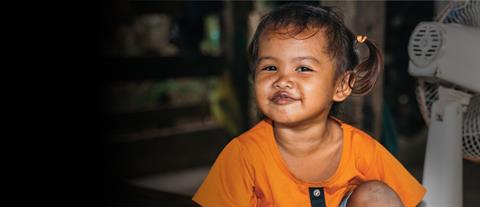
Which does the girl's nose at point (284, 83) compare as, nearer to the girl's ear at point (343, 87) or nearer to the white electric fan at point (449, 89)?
the girl's ear at point (343, 87)

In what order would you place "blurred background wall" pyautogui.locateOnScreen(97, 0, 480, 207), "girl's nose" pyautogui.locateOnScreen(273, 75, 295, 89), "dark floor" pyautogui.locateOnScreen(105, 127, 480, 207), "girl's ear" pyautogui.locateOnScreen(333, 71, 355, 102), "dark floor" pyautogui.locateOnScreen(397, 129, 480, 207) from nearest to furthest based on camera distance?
"girl's nose" pyautogui.locateOnScreen(273, 75, 295, 89)
"girl's ear" pyautogui.locateOnScreen(333, 71, 355, 102)
"dark floor" pyautogui.locateOnScreen(105, 127, 480, 207)
"dark floor" pyautogui.locateOnScreen(397, 129, 480, 207)
"blurred background wall" pyautogui.locateOnScreen(97, 0, 480, 207)

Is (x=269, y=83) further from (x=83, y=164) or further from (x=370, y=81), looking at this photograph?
(x=83, y=164)

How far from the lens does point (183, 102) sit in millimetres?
6754

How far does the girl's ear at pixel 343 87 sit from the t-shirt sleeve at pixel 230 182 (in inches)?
11.4

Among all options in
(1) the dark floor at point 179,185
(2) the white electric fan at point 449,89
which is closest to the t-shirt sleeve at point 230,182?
(2) the white electric fan at point 449,89

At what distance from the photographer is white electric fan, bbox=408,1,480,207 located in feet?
6.93

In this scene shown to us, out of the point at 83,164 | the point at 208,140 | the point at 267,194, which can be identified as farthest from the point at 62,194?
the point at 208,140

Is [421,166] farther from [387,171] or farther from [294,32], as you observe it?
[294,32]

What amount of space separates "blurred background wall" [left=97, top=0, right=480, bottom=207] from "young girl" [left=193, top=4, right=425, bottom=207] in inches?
47.1

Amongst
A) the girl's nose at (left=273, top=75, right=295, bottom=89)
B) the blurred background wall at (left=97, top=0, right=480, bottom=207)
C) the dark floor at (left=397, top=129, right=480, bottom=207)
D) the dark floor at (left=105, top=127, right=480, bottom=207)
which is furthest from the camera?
the blurred background wall at (left=97, top=0, right=480, bottom=207)

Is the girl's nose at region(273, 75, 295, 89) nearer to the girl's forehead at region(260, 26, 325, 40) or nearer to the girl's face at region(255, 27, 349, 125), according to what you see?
the girl's face at region(255, 27, 349, 125)

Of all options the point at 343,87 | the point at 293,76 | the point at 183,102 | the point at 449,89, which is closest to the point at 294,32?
the point at 293,76

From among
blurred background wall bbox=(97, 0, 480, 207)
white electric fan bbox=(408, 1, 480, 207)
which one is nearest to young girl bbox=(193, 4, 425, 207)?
white electric fan bbox=(408, 1, 480, 207)

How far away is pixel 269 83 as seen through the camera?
5.93 feet
